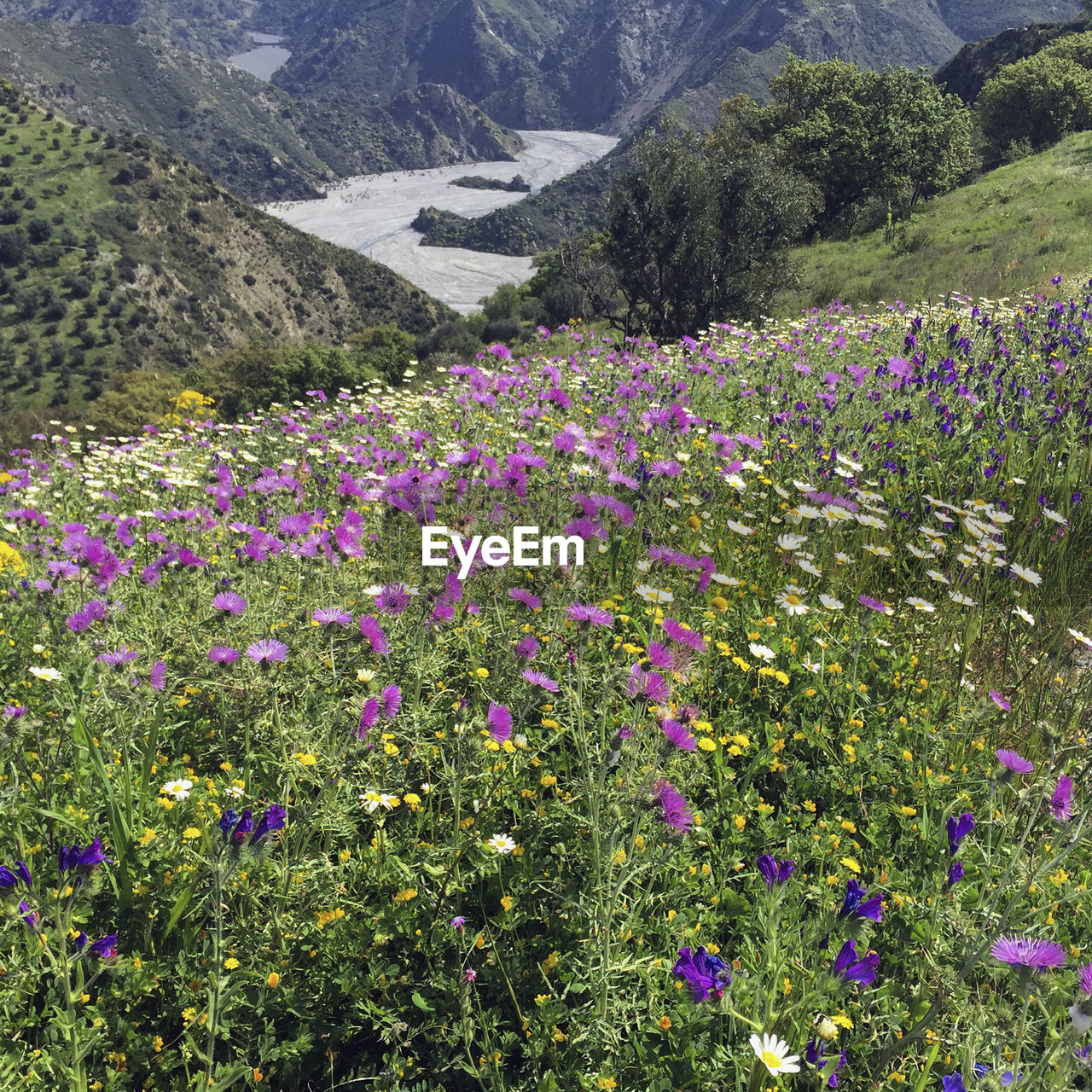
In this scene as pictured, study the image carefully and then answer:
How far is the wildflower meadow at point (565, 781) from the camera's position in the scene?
5.51 feet

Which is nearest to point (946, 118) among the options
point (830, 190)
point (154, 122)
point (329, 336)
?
point (830, 190)

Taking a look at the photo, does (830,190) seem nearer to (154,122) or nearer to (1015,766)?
(1015,766)

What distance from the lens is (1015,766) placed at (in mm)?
1696

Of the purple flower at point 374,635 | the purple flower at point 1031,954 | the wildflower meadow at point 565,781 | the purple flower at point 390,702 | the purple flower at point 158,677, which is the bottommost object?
the wildflower meadow at point 565,781

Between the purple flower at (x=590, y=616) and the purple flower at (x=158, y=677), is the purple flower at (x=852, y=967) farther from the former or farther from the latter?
the purple flower at (x=158, y=677)

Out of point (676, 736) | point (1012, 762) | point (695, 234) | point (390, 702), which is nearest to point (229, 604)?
point (390, 702)

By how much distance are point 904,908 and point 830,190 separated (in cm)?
3857

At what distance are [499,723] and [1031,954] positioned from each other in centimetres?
135

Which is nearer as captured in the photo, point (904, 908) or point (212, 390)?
point (904, 908)

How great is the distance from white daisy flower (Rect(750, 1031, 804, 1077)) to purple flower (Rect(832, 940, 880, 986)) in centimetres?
16

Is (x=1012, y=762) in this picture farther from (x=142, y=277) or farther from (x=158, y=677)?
(x=142, y=277)

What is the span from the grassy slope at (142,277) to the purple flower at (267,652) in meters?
72.8

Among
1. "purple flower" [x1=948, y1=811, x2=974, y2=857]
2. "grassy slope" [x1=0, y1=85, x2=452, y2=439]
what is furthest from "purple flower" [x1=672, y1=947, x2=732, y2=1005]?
"grassy slope" [x1=0, y1=85, x2=452, y2=439]

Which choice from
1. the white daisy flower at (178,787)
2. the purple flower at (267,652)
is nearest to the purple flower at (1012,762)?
the purple flower at (267,652)
